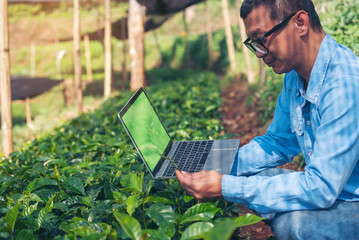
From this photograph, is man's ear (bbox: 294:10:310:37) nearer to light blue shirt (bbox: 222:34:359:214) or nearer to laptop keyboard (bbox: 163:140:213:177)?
light blue shirt (bbox: 222:34:359:214)

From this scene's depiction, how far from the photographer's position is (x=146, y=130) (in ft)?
8.15

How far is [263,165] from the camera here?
251 cm

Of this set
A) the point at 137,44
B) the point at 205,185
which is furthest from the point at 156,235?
the point at 137,44

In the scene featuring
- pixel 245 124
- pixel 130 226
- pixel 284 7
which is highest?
pixel 284 7

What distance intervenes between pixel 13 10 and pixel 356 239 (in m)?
28.1

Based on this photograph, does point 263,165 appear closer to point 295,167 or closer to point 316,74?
point 316,74

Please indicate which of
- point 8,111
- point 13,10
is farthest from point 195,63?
point 8,111

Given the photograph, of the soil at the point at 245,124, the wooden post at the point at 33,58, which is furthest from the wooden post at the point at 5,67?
the wooden post at the point at 33,58

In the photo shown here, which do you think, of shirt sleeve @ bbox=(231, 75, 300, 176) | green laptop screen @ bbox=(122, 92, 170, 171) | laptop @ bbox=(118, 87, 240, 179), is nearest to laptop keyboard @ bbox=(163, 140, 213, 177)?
laptop @ bbox=(118, 87, 240, 179)

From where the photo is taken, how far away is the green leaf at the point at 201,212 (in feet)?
6.00

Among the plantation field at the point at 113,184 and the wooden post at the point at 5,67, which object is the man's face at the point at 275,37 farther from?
the wooden post at the point at 5,67

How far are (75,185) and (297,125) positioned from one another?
1330mm

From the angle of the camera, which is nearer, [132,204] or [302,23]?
[132,204]

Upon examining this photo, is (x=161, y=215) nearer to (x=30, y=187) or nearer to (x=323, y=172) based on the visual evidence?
(x=323, y=172)
